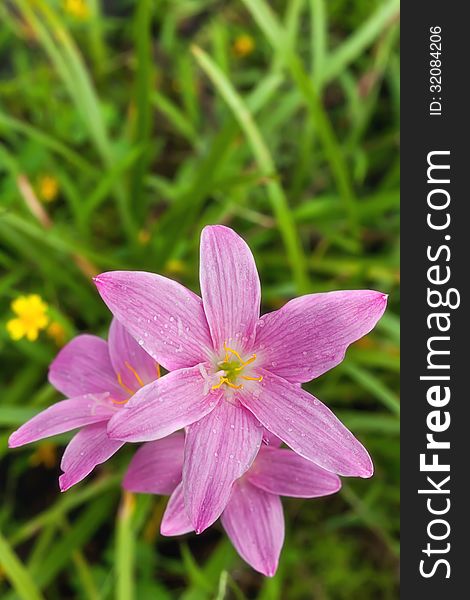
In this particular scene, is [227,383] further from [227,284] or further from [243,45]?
[243,45]

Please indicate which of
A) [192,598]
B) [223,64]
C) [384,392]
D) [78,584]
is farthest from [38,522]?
[223,64]

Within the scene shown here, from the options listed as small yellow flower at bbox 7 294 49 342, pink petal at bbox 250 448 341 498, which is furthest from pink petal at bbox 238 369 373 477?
small yellow flower at bbox 7 294 49 342

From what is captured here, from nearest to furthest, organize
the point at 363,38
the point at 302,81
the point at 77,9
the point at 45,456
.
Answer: the point at 302,81
the point at 45,456
the point at 363,38
the point at 77,9

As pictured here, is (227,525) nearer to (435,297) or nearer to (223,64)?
(435,297)

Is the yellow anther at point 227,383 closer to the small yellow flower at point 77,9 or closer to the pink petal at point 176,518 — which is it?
the pink petal at point 176,518

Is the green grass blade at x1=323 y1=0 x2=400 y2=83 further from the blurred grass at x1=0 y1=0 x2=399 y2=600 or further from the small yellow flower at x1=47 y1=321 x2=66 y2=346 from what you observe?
the small yellow flower at x1=47 y1=321 x2=66 y2=346

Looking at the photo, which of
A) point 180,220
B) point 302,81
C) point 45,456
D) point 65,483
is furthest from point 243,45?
point 65,483
